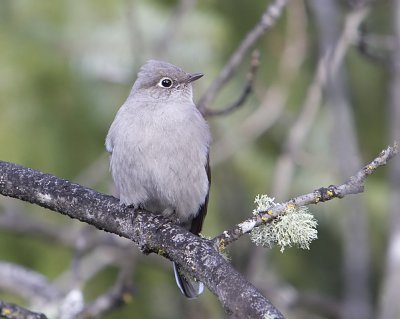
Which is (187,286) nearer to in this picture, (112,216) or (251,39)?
(112,216)

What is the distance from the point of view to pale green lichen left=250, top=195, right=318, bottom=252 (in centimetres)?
333

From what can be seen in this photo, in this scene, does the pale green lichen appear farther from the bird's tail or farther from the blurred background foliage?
the blurred background foliage

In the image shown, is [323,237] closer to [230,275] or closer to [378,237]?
[378,237]

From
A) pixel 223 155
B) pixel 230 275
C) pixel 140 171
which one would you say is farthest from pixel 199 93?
pixel 230 275

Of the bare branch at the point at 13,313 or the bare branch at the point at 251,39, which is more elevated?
the bare branch at the point at 251,39

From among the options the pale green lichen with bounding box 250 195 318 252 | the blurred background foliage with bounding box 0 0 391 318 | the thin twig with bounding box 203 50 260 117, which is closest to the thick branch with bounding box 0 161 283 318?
the pale green lichen with bounding box 250 195 318 252

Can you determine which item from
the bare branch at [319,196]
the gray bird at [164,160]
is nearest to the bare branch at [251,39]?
the gray bird at [164,160]

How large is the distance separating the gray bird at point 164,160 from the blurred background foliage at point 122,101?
1.54 meters

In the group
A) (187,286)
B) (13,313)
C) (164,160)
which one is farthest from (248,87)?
(13,313)

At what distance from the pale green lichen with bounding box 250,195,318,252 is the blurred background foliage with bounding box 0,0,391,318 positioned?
313 cm

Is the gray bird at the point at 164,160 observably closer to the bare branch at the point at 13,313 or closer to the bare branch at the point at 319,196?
the bare branch at the point at 13,313

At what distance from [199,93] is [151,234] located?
3.55 meters

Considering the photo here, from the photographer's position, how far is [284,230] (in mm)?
3346

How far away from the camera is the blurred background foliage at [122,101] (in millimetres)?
6824
